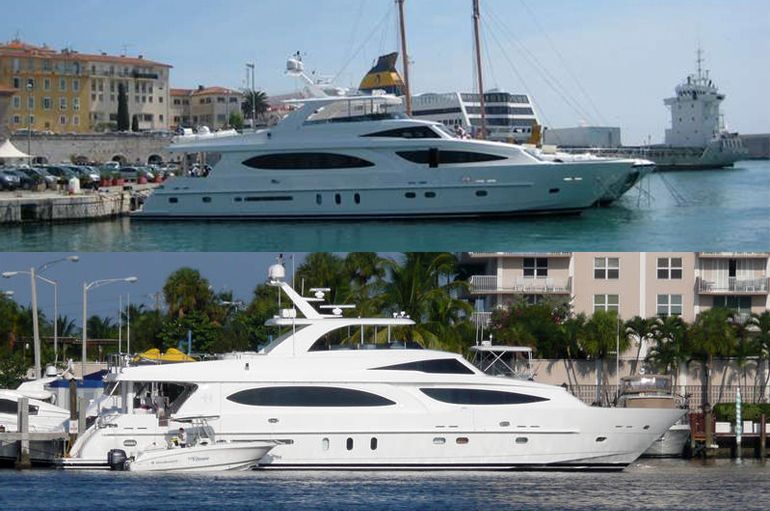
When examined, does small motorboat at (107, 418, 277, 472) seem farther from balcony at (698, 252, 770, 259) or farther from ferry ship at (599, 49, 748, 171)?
ferry ship at (599, 49, 748, 171)

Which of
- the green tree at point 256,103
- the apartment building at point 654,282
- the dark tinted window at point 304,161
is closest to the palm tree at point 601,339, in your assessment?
the apartment building at point 654,282

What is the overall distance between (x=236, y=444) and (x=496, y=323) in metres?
14.1

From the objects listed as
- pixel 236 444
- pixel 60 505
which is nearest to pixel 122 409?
pixel 236 444

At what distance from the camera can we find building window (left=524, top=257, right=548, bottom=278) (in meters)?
40.2

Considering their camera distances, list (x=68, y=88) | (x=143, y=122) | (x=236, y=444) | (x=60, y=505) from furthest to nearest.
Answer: (x=143, y=122) < (x=68, y=88) < (x=236, y=444) < (x=60, y=505)

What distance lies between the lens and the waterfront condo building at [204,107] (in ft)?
165

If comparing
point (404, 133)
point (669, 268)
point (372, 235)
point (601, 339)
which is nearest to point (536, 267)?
point (669, 268)

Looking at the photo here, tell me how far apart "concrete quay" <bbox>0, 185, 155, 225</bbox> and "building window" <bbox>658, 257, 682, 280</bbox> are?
1382cm

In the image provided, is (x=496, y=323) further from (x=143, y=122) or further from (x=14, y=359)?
(x=143, y=122)

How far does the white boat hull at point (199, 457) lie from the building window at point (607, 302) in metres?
17.8

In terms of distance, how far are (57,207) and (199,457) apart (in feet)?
35.2

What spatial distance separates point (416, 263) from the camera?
114 feet

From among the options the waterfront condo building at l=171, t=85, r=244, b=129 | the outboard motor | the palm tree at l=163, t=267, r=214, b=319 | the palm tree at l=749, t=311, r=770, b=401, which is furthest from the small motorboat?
the waterfront condo building at l=171, t=85, r=244, b=129

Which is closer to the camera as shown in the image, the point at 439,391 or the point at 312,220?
the point at 439,391
